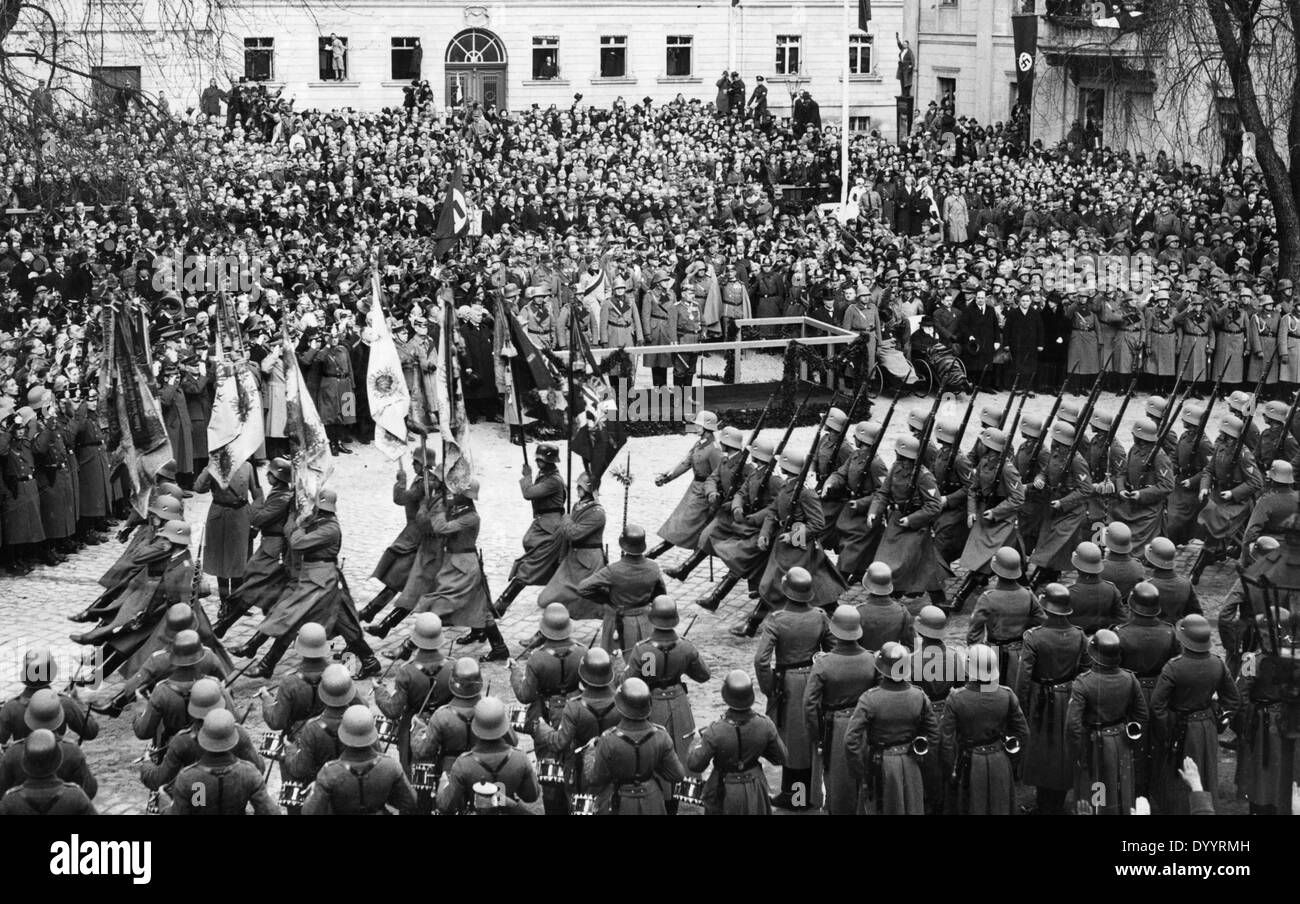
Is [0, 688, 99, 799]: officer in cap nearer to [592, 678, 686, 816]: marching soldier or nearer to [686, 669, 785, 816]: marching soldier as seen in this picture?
[592, 678, 686, 816]: marching soldier

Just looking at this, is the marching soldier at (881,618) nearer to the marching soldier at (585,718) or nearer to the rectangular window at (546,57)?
the marching soldier at (585,718)

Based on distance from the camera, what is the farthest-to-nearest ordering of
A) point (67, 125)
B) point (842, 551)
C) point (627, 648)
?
point (67, 125)
point (842, 551)
point (627, 648)

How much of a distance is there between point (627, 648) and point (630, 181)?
20.3 m

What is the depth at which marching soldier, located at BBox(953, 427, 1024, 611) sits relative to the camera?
55.9 ft

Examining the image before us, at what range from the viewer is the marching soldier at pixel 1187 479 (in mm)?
18156

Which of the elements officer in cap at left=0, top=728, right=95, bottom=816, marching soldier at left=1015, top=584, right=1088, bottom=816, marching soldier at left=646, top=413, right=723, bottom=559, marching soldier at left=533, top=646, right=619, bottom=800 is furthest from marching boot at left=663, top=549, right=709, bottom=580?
officer in cap at left=0, top=728, right=95, bottom=816

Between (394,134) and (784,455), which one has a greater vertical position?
(394,134)

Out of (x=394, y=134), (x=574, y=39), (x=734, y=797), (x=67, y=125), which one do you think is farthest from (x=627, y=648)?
(x=574, y=39)

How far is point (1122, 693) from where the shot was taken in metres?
12.3

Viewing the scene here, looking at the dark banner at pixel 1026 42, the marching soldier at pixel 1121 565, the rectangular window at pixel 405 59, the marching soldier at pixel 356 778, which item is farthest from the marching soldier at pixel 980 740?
the rectangular window at pixel 405 59

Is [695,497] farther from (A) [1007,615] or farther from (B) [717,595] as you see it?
(A) [1007,615]

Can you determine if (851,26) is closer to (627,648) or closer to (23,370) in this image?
(23,370)

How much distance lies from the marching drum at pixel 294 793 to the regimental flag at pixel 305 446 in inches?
172

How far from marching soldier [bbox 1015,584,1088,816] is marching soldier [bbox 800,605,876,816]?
1.19 m
